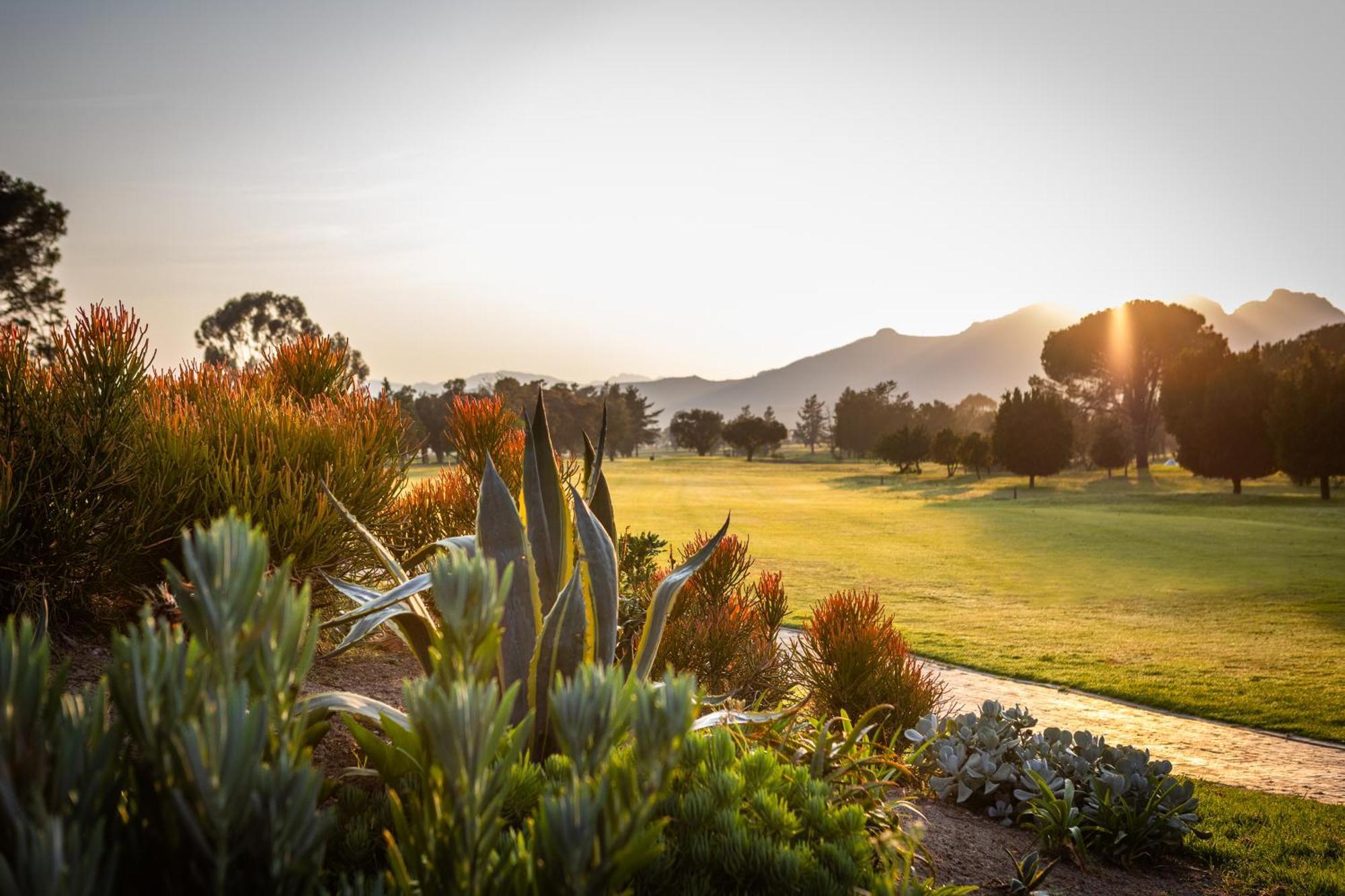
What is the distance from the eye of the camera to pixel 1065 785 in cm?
404

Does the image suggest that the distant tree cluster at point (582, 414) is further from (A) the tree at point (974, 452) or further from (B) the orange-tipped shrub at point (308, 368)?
(B) the orange-tipped shrub at point (308, 368)

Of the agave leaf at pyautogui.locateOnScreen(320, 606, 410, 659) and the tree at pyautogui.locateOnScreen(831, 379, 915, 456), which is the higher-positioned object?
the tree at pyautogui.locateOnScreen(831, 379, 915, 456)

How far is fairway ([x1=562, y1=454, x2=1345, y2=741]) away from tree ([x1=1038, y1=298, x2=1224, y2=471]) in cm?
2025

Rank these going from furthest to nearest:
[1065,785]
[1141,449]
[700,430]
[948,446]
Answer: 1. [700,430]
2. [948,446]
3. [1141,449]
4. [1065,785]

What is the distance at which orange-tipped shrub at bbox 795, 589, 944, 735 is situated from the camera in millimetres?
5375

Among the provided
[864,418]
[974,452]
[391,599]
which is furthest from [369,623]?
[864,418]

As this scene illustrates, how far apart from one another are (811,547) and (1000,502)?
831 inches

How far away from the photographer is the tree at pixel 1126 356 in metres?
61.7

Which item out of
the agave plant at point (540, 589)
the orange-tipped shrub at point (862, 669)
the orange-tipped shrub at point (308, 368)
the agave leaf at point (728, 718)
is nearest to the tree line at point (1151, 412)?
the orange-tipped shrub at point (862, 669)

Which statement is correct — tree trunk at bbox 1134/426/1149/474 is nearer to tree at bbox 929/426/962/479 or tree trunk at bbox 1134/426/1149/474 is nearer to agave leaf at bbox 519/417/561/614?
tree at bbox 929/426/962/479

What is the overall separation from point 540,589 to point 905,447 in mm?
62972

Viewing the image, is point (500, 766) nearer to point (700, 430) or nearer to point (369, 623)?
point (369, 623)

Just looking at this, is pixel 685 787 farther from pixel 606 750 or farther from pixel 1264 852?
pixel 1264 852

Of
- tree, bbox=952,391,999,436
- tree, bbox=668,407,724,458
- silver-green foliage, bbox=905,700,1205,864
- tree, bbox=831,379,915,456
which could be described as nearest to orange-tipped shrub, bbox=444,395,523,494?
silver-green foliage, bbox=905,700,1205,864
